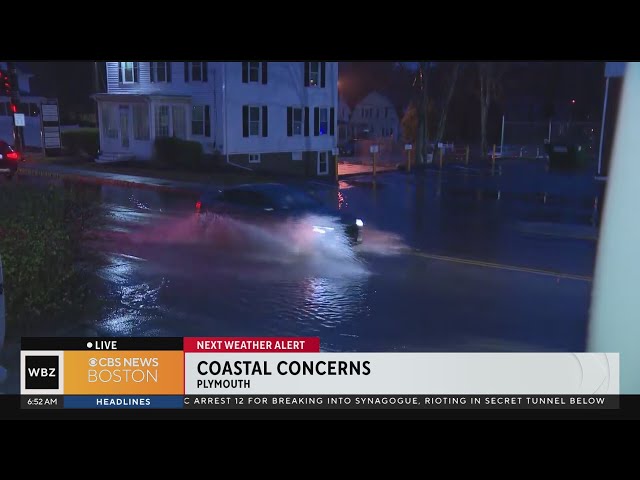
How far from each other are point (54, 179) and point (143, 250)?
1.45 meters

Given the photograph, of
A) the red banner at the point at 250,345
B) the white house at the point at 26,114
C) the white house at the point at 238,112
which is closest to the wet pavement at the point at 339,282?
the red banner at the point at 250,345

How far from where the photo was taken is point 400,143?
814 centimetres

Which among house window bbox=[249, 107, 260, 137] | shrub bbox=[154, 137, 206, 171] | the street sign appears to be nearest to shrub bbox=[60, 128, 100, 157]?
the street sign

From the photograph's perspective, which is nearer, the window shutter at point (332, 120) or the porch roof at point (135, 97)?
the porch roof at point (135, 97)

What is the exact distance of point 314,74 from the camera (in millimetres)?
5957

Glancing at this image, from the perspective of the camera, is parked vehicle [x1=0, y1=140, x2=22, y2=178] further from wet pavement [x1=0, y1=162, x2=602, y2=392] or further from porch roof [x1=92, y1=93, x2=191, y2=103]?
porch roof [x1=92, y1=93, x2=191, y2=103]

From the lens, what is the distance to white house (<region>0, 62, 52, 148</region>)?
650 cm

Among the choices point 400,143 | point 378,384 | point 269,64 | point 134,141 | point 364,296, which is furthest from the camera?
point 400,143

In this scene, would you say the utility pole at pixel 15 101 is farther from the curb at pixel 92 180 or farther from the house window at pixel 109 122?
the house window at pixel 109 122

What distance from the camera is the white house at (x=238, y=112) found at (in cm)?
640

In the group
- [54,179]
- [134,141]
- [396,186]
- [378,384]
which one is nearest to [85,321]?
[54,179]

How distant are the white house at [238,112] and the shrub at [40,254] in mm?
1199
